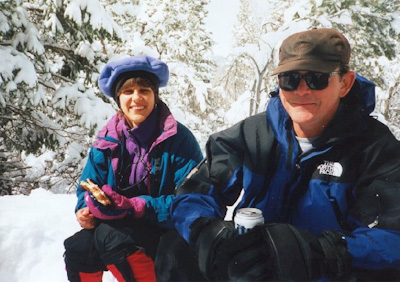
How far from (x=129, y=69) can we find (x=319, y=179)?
156 cm

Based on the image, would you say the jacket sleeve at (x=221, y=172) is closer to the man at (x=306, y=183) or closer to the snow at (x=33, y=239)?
the man at (x=306, y=183)

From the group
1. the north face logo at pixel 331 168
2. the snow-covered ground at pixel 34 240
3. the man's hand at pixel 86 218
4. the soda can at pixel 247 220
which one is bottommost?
the snow-covered ground at pixel 34 240

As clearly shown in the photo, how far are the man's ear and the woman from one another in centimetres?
114

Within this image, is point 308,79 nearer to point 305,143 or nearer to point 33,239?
point 305,143

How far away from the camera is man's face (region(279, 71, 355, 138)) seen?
160 cm

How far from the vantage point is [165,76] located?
2541mm

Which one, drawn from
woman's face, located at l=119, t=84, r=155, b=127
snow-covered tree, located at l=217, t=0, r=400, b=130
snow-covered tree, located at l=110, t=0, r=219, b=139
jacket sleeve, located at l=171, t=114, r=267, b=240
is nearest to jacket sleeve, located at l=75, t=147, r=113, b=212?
woman's face, located at l=119, t=84, r=155, b=127

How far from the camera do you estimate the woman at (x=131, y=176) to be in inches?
84.8

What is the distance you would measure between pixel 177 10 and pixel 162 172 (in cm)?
1311

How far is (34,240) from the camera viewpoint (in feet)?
11.1

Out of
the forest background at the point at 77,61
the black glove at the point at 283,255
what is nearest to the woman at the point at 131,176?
the black glove at the point at 283,255

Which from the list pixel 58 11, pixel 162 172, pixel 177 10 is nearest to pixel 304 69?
pixel 162 172

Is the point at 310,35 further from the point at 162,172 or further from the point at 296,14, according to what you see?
the point at 296,14

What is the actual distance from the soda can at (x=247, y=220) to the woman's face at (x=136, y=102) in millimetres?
1299
